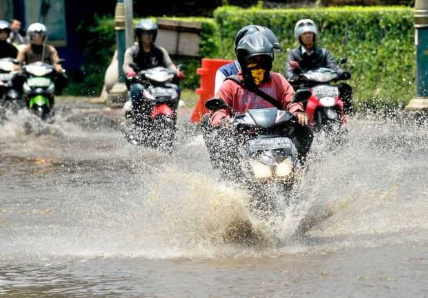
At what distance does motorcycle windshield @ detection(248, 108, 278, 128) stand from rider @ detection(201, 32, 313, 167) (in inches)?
11.4

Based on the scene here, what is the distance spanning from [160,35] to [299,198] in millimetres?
14396

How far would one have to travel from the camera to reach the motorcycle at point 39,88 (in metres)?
18.7

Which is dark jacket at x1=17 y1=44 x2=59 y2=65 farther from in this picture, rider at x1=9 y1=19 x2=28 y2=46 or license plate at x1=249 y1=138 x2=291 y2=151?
license plate at x1=249 y1=138 x2=291 y2=151

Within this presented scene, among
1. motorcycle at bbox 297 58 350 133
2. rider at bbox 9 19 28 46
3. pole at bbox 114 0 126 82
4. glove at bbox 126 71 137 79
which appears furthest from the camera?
rider at bbox 9 19 28 46

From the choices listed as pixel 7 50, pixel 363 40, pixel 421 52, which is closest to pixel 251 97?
pixel 421 52

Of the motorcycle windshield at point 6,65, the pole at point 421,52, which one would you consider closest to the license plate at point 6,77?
the motorcycle windshield at point 6,65

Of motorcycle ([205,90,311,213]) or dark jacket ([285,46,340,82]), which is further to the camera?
dark jacket ([285,46,340,82])

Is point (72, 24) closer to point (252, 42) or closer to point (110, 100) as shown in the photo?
point (110, 100)

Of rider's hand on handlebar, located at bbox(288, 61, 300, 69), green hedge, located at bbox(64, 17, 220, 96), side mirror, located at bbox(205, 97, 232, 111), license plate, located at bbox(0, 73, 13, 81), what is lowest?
green hedge, located at bbox(64, 17, 220, 96)

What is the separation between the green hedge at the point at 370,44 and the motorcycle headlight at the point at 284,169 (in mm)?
10685

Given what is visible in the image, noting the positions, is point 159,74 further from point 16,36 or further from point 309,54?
point 16,36

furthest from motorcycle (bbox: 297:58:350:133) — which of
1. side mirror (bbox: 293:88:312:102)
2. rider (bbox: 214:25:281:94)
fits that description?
side mirror (bbox: 293:88:312:102)

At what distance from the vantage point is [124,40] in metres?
21.6

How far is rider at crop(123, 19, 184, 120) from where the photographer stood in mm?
16609
